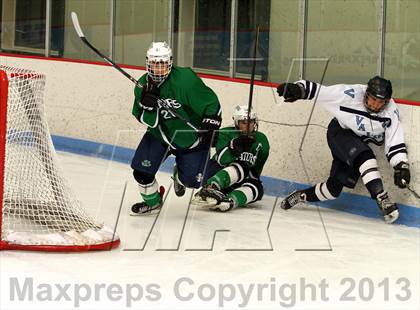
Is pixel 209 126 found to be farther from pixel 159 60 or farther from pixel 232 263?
pixel 232 263

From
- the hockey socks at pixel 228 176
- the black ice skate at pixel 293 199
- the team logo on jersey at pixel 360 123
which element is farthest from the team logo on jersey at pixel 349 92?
the hockey socks at pixel 228 176

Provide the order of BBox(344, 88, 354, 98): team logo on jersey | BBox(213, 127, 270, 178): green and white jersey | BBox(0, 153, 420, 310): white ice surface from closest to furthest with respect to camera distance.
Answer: BBox(0, 153, 420, 310): white ice surface → BBox(344, 88, 354, 98): team logo on jersey → BBox(213, 127, 270, 178): green and white jersey

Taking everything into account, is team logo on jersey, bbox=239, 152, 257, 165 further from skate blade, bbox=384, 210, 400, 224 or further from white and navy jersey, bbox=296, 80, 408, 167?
skate blade, bbox=384, 210, 400, 224

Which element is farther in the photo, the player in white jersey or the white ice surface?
the player in white jersey

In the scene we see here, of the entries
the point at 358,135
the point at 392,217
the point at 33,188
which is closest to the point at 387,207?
the point at 392,217

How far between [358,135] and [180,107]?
1.00 meters

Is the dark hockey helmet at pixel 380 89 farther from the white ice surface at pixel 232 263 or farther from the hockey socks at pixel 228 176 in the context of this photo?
the hockey socks at pixel 228 176

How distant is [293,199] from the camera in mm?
5098

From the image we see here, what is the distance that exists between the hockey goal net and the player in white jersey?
4.54ft

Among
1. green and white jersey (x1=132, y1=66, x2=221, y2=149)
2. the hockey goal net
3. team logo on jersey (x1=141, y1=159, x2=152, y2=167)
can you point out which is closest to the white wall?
green and white jersey (x1=132, y1=66, x2=221, y2=149)

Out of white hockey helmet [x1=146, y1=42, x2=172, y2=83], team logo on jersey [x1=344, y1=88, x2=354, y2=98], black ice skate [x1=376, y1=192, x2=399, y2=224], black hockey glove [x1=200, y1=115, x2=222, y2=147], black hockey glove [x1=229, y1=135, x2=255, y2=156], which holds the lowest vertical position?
black ice skate [x1=376, y1=192, x2=399, y2=224]

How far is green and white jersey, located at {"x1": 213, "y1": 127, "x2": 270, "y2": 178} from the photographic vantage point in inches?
201

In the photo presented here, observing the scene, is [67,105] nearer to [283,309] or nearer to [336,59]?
[336,59]

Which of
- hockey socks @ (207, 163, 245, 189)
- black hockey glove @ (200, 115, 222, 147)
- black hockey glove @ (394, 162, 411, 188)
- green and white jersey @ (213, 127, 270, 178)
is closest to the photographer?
black hockey glove @ (200, 115, 222, 147)
